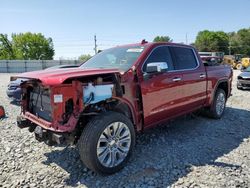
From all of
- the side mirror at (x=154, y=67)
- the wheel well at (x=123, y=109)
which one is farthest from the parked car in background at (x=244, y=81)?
the wheel well at (x=123, y=109)

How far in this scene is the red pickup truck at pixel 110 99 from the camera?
3.65 metres

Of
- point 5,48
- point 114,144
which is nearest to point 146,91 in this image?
point 114,144

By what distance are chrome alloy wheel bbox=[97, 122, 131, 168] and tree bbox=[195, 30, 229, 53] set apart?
85563 millimetres

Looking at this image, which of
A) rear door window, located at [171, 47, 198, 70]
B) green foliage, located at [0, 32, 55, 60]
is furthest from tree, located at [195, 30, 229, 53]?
rear door window, located at [171, 47, 198, 70]

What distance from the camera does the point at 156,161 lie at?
14.4 ft

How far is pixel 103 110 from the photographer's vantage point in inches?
158

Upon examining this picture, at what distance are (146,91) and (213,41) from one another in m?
89.5

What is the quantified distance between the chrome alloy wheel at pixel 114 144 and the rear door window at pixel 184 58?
191cm

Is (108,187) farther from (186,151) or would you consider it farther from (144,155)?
(186,151)

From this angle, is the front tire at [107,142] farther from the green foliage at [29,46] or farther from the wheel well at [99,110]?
the green foliage at [29,46]

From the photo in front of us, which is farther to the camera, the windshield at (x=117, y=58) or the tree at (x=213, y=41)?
the tree at (x=213, y=41)

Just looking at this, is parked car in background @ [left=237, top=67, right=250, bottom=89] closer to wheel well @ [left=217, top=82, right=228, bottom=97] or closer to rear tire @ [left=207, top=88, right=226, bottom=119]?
wheel well @ [left=217, top=82, right=228, bottom=97]

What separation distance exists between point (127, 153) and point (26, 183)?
1443mm

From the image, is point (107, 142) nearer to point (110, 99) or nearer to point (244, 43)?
point (110, 99)
